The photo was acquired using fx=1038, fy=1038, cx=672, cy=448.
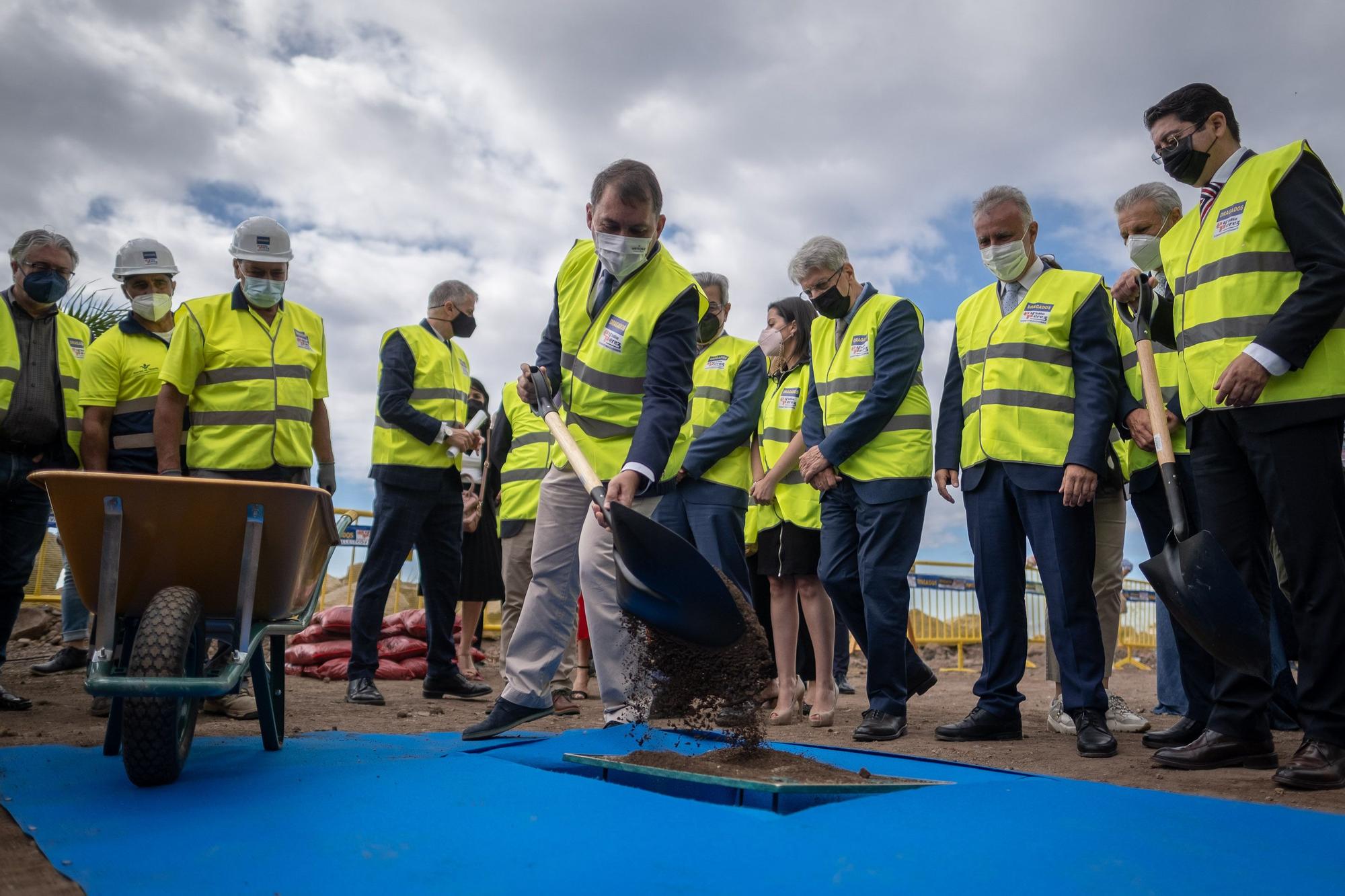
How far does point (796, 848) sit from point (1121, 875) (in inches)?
23.3

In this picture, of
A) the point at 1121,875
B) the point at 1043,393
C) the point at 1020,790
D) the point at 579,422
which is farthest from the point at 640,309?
the point at 1121,875

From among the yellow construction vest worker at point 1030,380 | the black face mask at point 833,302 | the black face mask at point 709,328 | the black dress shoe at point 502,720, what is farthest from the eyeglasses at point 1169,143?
the black dress shoe at point 502,720

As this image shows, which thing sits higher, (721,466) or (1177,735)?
(721,466)

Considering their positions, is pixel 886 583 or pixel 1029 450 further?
pixel 886 583

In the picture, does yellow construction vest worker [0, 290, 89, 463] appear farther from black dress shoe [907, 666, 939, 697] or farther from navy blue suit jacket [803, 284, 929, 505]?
black dress shoe [907, 666, 939, 697]

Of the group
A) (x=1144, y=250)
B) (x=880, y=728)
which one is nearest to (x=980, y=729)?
(x=880, y=728)

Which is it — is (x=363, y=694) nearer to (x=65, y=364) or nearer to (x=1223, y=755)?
(x=65, y=364)

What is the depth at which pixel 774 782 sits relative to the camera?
2523mm

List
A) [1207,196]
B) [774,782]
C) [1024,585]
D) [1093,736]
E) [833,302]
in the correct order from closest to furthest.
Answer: [774,782] → [1207,196] → [1093,736] → [1024,585] → [833,302]

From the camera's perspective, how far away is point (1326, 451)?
3113 millimetres

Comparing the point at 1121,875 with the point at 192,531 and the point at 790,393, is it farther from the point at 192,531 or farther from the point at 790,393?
the point at 790,393

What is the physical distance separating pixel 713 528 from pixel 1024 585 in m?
1.52

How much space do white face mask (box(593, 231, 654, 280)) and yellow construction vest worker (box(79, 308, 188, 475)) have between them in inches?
100

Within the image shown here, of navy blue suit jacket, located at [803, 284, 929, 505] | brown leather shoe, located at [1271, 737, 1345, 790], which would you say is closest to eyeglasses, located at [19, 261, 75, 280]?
navy blue suit jacket, located at [803, 284, 929, 505]
